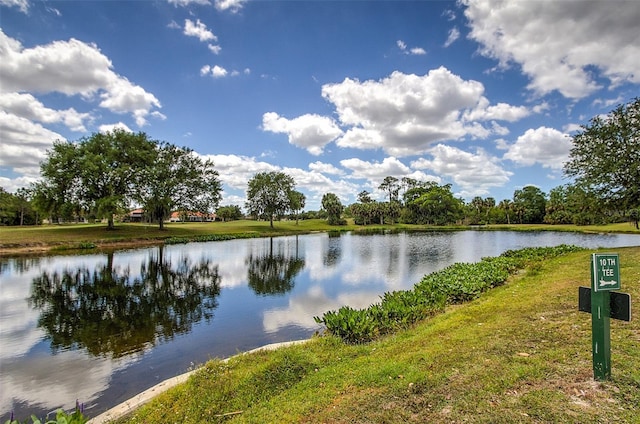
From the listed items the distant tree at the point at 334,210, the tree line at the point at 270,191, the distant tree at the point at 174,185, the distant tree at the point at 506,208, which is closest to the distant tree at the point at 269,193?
the tree line at the point at 270,191

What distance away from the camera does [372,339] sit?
8711mm

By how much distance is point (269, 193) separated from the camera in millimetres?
69625

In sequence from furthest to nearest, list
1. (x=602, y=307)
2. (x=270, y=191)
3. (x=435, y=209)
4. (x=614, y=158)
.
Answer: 1. (x=435, y=209)
2. (x=270, y=191)
3. (x=614, y=158)
4. (x=602, y=307)

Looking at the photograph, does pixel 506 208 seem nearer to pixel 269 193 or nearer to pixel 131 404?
pixel 269 193

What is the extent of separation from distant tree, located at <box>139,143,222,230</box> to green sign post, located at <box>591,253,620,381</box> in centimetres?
4995

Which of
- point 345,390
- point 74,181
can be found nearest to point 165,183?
point 74,181

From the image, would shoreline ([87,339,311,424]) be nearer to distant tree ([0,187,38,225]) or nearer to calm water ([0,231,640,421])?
calm water ([0,231,640,421])

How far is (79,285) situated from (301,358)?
657 inches

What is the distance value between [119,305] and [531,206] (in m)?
98.9

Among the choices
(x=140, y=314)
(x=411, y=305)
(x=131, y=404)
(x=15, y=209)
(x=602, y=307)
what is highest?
(x=15, y=209)

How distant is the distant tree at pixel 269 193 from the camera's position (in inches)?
2731

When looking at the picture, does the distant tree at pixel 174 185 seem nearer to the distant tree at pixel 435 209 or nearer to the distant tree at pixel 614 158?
the distant tree at pixel 614 158

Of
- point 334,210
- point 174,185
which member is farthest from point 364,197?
point 174,185

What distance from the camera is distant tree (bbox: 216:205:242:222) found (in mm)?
114562
